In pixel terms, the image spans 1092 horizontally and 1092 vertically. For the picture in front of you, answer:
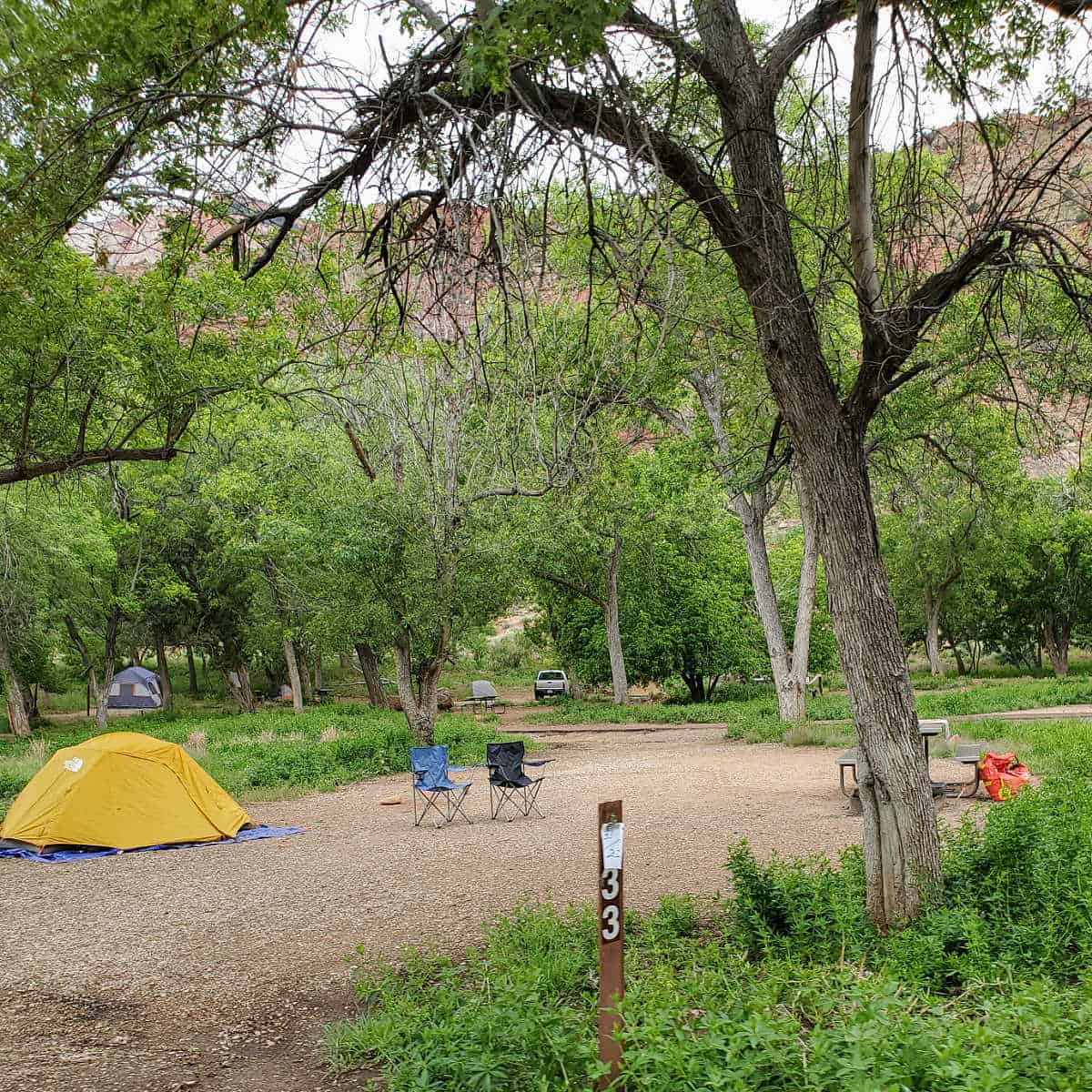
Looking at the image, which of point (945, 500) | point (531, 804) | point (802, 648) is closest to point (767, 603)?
point (802, 648)

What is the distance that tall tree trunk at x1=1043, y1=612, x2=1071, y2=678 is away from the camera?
40000 millimetres

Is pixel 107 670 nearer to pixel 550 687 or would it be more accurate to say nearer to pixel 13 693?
A: pixel 13 693

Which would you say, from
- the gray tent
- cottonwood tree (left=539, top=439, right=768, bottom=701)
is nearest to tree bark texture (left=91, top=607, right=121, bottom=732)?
cottonwood tree (left=539, top=439, right=768, bottom=701)

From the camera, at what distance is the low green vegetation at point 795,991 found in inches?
116

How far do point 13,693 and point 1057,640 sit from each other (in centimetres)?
4024

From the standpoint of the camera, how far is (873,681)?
5371 mm

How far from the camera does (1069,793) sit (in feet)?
23.6

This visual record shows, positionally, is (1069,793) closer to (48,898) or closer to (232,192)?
(232,192)

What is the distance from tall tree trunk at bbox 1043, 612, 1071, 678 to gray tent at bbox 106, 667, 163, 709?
4021cm

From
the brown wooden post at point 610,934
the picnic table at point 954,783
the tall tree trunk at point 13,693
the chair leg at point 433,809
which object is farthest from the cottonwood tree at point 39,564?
the brown wooden post at point 610,934

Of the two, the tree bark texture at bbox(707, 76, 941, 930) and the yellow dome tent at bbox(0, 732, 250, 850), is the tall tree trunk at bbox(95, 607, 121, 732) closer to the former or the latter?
the yellow dome tent at bbox(0, 732, 250, 850)

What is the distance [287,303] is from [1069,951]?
31.1 feet

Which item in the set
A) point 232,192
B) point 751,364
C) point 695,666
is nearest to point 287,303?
point 751,364

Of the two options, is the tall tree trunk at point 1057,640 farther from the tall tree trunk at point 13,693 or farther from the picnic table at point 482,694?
the tall tree trunk at point 13,693
